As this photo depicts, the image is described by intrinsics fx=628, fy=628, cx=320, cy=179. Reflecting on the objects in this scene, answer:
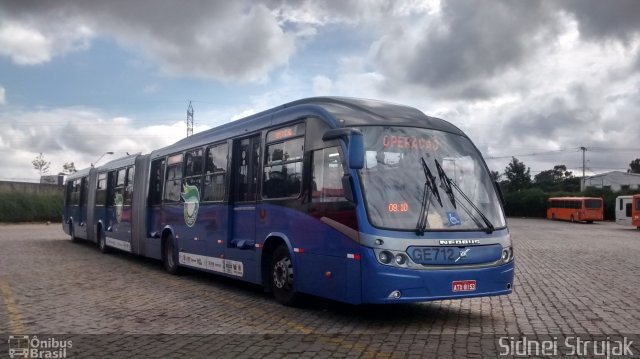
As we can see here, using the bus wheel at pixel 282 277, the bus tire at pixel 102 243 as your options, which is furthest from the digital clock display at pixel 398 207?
the bus tire at pixel 102 243

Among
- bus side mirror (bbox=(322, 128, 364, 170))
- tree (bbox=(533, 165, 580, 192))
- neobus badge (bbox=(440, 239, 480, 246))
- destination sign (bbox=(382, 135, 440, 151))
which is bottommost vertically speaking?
neobus badge (bbox=(440, 239, 480, 246))

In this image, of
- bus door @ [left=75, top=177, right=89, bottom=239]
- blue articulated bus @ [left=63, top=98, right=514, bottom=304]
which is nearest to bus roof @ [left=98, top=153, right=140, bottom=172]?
bus door @ [left=75, top=177, right=89, bottom=239]

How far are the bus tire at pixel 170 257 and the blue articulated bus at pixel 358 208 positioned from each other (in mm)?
2622

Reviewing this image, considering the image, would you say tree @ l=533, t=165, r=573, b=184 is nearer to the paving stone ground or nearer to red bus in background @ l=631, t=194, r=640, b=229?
red bus in background @ l=631, t=194, r=640, b=229

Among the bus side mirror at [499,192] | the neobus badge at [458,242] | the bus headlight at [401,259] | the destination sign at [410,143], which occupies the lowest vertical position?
the bus headlight at [401,259]

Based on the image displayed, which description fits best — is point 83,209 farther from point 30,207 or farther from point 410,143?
point 30,207

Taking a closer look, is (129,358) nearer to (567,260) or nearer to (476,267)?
(476,267)

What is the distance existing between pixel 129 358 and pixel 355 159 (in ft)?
11.5

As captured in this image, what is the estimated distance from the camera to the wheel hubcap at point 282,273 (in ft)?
31.8

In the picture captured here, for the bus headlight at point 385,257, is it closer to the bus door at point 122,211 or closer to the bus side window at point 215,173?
the bus side window at point 215,173

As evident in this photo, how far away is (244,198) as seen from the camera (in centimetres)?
1139

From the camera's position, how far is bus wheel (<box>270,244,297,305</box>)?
9664 millimetres

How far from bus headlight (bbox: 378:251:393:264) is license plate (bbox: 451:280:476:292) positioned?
0.94m

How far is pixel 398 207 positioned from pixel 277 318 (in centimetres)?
237
